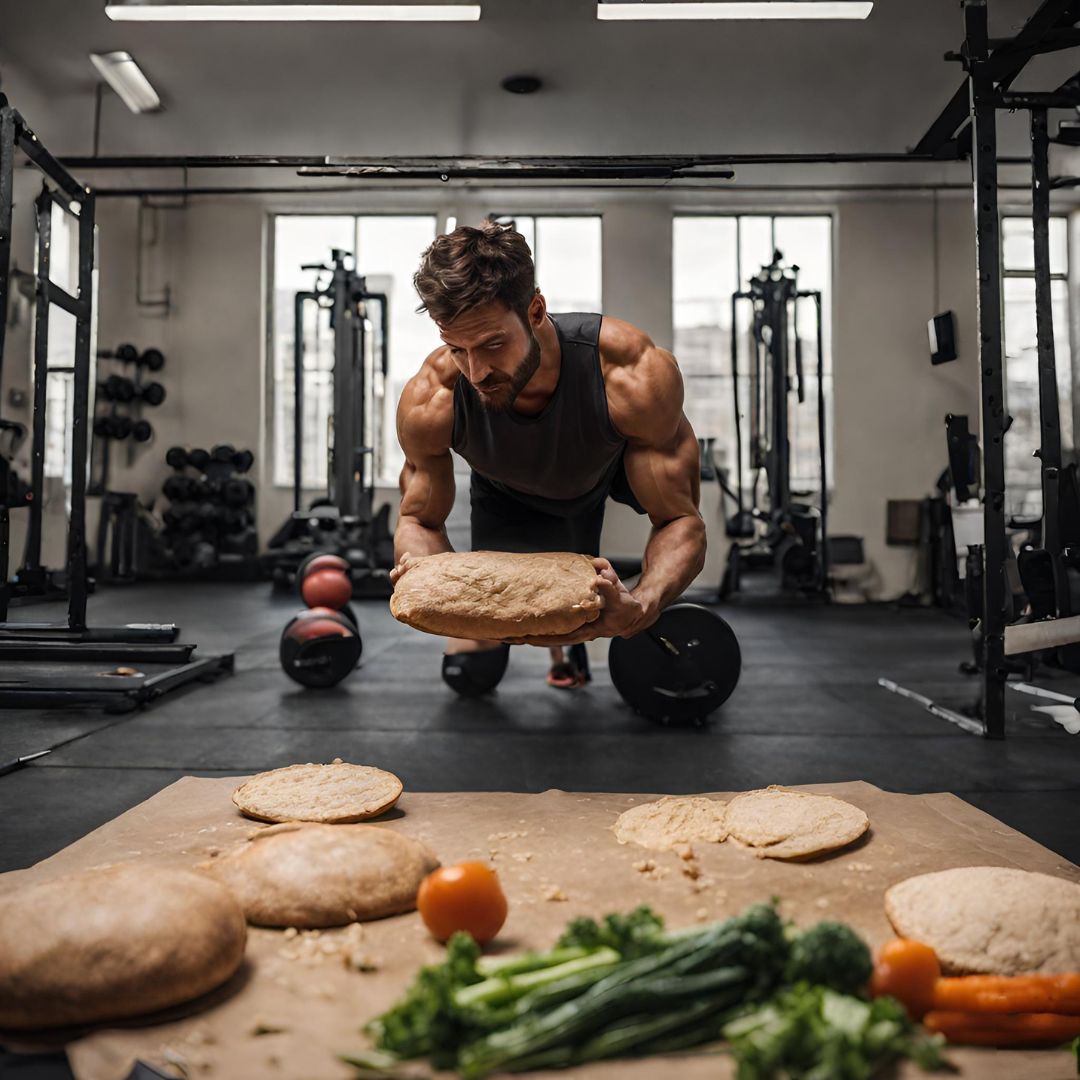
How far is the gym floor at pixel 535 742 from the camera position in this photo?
7.30 ft

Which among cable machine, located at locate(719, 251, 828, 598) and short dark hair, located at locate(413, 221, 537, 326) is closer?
short dark hair, located at locate(413, 221, 537, 326)

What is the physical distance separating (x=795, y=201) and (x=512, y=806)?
26.3ft

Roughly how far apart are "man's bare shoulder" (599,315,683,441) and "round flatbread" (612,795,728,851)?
924mm

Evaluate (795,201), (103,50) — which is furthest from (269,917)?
(795,201)

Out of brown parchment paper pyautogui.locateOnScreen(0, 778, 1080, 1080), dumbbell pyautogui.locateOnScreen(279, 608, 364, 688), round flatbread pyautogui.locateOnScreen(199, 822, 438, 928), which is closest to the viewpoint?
brown parchment paper pyautogui.locateOnScreen(0, 778, 1080, 1080)

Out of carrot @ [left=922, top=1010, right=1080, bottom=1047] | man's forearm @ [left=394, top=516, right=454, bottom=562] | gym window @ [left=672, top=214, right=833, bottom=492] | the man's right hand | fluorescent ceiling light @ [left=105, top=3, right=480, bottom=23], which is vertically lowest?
carrot @ [left=922, top=1010, right=1080, bottom=1047]

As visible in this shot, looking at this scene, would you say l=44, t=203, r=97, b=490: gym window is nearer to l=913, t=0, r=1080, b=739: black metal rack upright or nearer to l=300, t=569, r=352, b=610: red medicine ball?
l=300, t=569, r=352, b=610: red medicine ball

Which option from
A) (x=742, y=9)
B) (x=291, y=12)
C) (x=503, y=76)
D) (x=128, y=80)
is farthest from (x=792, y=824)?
(x=128, y=80)

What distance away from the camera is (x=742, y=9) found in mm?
5418

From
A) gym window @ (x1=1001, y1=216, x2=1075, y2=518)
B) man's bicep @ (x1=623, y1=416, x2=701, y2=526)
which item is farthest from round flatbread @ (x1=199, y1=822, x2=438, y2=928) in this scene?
gym window @ (x1=1001, y1=216, x2=1075, y2=518)

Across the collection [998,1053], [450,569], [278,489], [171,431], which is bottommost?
[998,1053]

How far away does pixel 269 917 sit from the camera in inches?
54.7

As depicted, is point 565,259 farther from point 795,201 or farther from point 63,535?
point 63,535

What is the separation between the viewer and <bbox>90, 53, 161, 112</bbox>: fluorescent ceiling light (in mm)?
6105
